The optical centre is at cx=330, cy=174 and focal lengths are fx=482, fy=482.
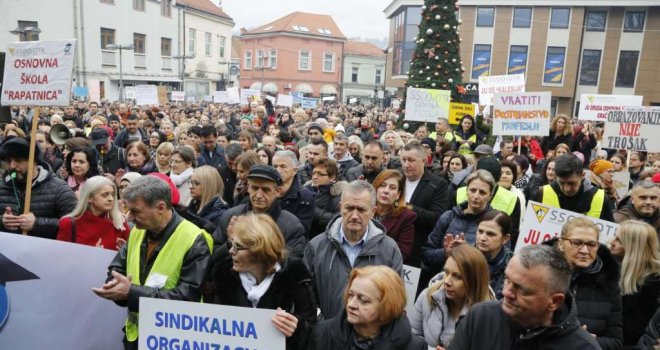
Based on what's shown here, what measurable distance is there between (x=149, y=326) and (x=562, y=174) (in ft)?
13.0

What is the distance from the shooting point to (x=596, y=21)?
37.6 m

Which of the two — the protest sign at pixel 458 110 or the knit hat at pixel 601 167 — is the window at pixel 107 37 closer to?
the protest sign at pixel 458 110

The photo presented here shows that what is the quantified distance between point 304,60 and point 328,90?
5.54 m

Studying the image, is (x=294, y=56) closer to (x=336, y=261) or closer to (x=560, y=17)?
(x=560, y=17)

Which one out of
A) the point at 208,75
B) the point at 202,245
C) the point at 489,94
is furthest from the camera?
the point at 208,75

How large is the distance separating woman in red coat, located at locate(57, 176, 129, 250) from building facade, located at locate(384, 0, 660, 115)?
122 ft

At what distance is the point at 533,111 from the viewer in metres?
8.21

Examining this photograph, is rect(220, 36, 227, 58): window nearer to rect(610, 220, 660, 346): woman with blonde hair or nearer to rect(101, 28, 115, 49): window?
rect(101, 28, 115, 49): window

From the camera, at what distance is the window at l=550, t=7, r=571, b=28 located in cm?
3762

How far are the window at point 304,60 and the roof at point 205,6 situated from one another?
18648 mm

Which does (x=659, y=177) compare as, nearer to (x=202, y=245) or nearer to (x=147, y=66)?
(x=202, y=245)

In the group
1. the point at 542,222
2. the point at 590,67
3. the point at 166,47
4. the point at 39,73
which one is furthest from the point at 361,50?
the point at 542,222

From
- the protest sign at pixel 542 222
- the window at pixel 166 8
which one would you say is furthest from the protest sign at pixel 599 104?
the window at pixel 166 8

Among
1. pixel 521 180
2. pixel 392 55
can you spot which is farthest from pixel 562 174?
pixel 392 55
